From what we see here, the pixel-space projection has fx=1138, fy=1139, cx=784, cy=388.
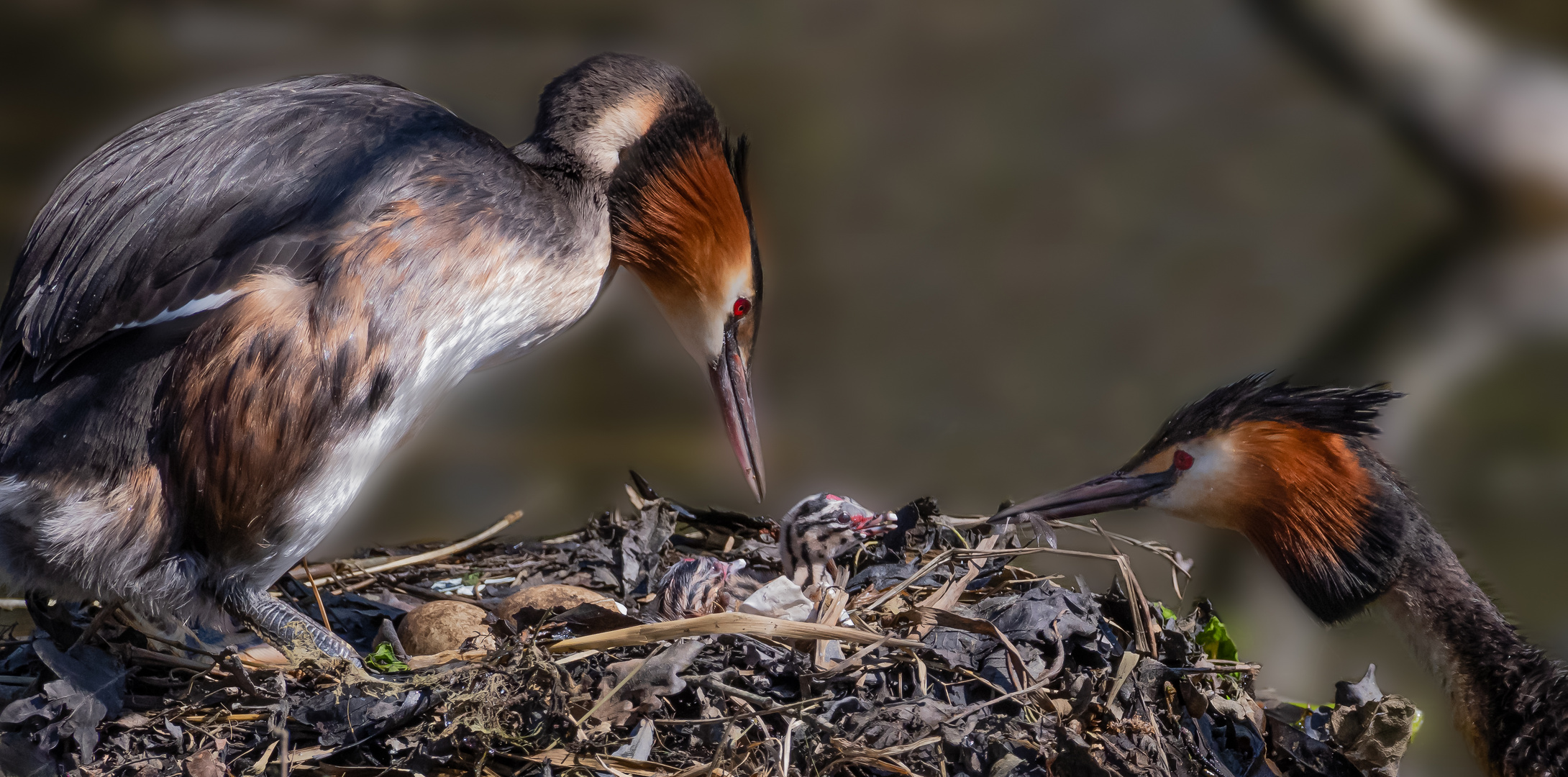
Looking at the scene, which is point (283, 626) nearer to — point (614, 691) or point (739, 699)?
point (614, 691)

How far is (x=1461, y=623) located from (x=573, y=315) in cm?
182

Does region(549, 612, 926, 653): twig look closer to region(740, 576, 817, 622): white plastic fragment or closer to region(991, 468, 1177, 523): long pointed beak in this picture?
region(740, 576, 817, 622): white plastic fragment

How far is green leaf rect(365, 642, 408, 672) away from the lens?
1.92 m

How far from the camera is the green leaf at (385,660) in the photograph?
1924 mm

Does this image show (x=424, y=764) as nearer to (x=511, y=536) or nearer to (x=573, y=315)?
(x=573, y=315)

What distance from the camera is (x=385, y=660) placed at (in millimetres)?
2033

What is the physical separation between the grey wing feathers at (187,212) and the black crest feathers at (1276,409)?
1567 millimetres

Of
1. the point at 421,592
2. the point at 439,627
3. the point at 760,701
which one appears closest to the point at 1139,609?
the point at 760,701

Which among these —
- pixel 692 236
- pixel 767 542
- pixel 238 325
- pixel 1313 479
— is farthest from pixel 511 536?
pixel 1313 479

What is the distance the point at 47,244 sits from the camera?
1997 mm

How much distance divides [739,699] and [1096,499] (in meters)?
1.00

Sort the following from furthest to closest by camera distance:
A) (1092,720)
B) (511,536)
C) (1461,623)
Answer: (511,536) < (1461,623) < (1092,720)

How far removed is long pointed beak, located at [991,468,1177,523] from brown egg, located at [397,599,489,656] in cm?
106

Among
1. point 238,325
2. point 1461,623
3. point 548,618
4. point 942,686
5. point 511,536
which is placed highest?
point 1461,623
